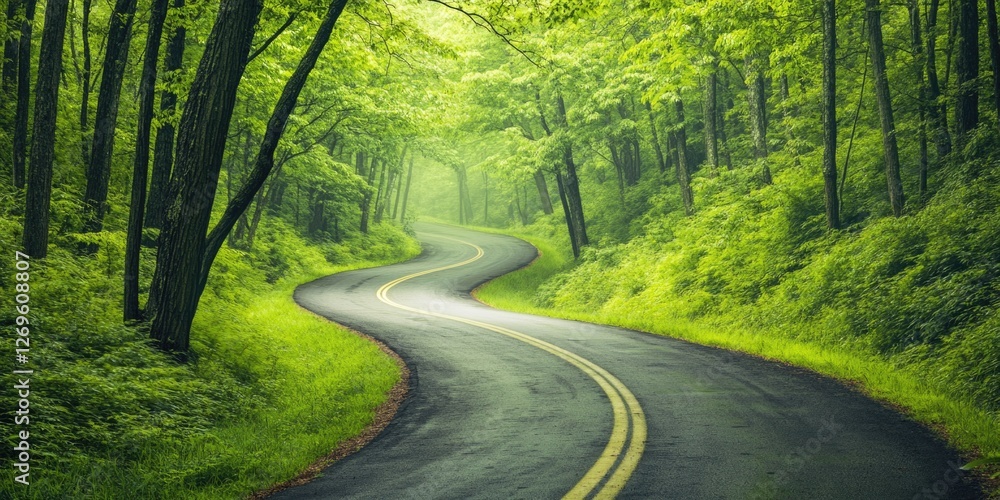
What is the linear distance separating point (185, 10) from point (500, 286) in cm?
1956

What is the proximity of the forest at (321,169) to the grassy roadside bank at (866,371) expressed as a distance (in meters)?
0.05

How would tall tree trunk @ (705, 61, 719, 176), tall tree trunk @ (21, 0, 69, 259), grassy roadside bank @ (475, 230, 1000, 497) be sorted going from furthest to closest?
tall tree trunk @ (705, 61, 719, 176), tall tree trunk @ (21, 0, 69, 259), grassy roadside bank @ (475, 230, 1000, 497)

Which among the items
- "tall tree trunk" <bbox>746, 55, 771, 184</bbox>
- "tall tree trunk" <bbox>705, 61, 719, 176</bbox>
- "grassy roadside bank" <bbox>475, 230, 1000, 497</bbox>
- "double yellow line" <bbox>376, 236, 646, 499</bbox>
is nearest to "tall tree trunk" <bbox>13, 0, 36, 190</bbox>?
"double yellow line" <bbox>376, 236, 646, 499</bbox>

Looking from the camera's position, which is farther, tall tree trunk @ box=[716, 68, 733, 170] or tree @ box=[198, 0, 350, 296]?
tall tree trunk @ box=[716, 68, 733, 170]

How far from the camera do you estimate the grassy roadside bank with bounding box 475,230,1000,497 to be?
631cm

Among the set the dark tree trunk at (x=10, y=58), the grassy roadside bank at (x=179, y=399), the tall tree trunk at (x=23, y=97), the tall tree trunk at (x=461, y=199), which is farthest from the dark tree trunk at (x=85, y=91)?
the tall tree trunk at (x=461, y=199)

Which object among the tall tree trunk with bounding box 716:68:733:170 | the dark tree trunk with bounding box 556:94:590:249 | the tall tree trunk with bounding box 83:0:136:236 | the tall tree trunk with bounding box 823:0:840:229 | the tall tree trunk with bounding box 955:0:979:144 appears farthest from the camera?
the dark tree trunk with bounding box 556:94:590:249

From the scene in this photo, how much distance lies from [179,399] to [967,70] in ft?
49.2

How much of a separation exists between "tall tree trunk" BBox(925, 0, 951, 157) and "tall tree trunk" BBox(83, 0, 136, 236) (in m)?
15.3

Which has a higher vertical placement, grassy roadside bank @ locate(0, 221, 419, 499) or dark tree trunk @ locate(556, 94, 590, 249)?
dark tree trunk @ locate(556, 94, 590, 249)

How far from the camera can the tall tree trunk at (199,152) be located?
7.93 m

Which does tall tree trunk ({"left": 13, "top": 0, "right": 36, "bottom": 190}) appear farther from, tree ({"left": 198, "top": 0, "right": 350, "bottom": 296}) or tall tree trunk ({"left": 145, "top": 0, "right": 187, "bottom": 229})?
tree ({"left": 198, "top": 0, "right": 350, "bottom": 296})

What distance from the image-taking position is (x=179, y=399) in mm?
7508

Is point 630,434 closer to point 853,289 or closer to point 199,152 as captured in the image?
point 199,152
